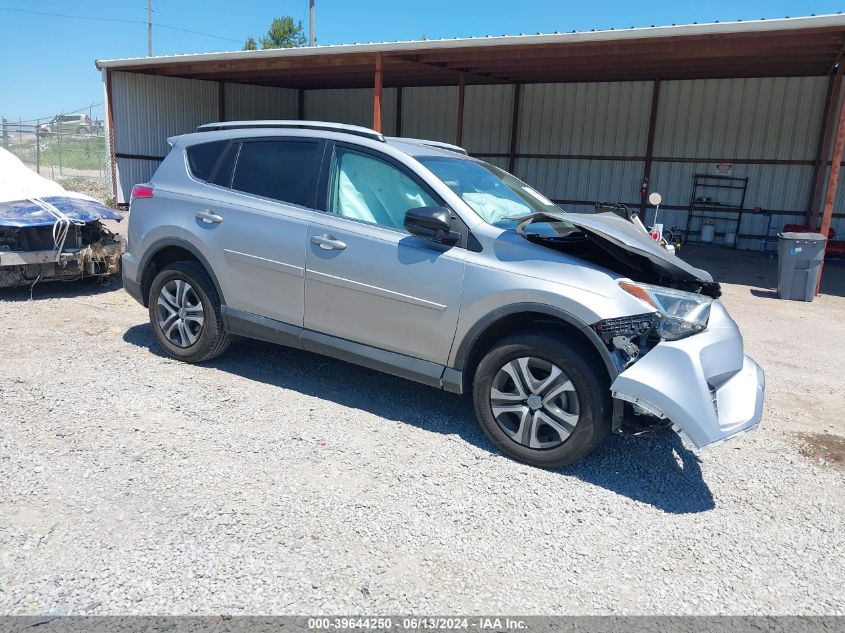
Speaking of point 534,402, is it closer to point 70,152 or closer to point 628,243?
point 628,243

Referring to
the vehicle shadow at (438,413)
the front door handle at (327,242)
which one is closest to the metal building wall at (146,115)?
the vehicle shadow at (438,413)

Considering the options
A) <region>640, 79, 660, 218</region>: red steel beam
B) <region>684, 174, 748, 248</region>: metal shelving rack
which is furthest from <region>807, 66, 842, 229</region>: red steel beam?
<region>640, 79, 660, 218</region>: red steel beam

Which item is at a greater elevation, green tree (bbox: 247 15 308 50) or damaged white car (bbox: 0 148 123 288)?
green tree (bbox: 247 15 308 50)

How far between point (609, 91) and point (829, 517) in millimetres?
15492

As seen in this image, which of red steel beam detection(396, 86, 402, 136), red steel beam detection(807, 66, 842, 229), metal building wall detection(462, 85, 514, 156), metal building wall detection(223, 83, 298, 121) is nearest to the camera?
red steel beam detection(807, 66, 842, 229)

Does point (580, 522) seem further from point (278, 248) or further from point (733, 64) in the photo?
point (733, 64)

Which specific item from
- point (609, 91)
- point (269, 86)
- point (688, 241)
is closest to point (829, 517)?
point (688, 241)

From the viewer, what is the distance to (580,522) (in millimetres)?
3395

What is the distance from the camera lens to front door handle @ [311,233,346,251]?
4441 millimetres

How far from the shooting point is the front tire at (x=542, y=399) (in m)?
3.68

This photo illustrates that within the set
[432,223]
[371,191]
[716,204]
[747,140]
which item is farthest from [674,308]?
[747,140]

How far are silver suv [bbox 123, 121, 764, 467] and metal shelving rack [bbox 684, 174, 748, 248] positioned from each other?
13.0 metres

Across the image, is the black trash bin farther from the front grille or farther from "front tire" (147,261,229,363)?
"front tire" (147,261,229,363)

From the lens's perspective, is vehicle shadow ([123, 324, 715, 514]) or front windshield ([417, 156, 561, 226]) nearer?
vehicle shadow ([123, 324, 715, 514])
